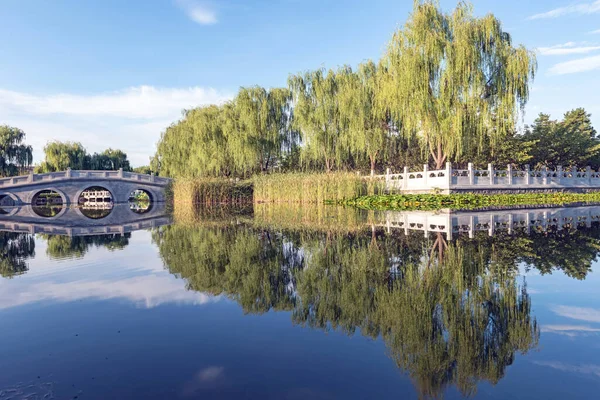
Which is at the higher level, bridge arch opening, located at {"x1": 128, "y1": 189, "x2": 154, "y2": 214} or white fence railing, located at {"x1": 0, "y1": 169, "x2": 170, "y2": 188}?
white fence railing, located at {"x1": 0, "y1": 169, "x2": 170, "y2": 188}

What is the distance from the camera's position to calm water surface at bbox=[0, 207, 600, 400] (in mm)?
2072

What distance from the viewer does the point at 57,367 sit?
2332mm

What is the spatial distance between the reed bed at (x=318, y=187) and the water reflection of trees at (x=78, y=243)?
408 inches

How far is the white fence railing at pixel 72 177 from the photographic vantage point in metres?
26.8

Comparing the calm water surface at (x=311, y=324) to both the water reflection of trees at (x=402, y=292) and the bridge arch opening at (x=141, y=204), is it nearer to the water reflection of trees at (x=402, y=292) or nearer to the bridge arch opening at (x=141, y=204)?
the water reflection of trees at (x=402, y=292)

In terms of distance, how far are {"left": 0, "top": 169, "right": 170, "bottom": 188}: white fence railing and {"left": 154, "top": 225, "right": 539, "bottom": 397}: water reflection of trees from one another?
2480cm

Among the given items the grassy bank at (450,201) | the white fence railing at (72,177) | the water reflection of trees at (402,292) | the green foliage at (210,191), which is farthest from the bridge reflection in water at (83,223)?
the white fence railing at (72,177)

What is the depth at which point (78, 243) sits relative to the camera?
324 inches

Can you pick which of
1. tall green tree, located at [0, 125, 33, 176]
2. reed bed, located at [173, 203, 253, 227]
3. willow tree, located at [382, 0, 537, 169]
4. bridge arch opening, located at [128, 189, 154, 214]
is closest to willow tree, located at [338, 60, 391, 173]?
willow tree, located at [382, 0, 537, 169]

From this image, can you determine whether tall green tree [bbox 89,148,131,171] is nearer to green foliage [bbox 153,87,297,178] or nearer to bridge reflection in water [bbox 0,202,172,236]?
green foliage [bbox 153,87,297,178]

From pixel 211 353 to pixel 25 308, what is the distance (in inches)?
88.5

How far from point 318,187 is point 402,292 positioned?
594 inches

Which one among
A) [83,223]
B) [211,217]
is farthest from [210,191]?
[83,223]

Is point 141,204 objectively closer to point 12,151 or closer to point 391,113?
point 12,151
